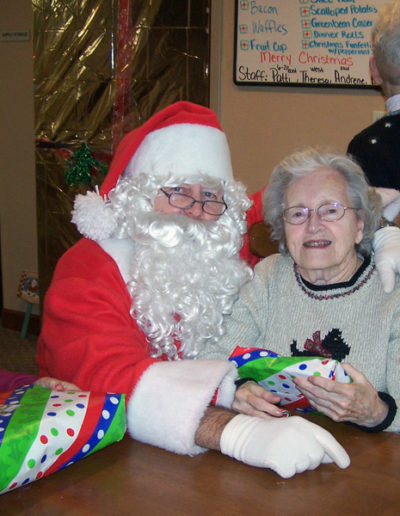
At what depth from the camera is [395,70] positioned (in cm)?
221

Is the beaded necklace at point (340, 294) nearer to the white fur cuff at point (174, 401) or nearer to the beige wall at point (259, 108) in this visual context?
the white fur cuff at point (174, 401)

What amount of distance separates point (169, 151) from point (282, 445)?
1188mm

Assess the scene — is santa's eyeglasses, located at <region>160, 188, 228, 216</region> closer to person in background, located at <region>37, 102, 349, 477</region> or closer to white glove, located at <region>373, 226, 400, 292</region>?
person in background, located at <region>37, 102, 349, 477</region>

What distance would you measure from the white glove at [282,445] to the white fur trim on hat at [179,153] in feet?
3.38

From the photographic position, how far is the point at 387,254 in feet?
6.03

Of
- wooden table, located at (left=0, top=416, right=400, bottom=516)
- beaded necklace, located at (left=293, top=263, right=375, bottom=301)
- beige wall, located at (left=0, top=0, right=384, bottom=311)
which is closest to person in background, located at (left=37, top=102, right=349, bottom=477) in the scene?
wooden table, located at (left=0, top=416, right=400, bottom=516)

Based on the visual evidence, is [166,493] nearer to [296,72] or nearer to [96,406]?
[96,406]

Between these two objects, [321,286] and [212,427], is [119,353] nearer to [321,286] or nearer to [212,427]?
[212,427]

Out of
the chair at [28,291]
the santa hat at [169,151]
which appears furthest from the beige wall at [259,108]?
the santa hat at [169,151]

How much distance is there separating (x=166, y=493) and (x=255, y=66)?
117 inches

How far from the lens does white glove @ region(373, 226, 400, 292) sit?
1798mm

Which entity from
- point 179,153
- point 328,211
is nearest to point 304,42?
point 179,153

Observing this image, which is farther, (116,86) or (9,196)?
(9,196)

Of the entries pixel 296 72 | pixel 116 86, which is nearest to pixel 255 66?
pixel 296 72
